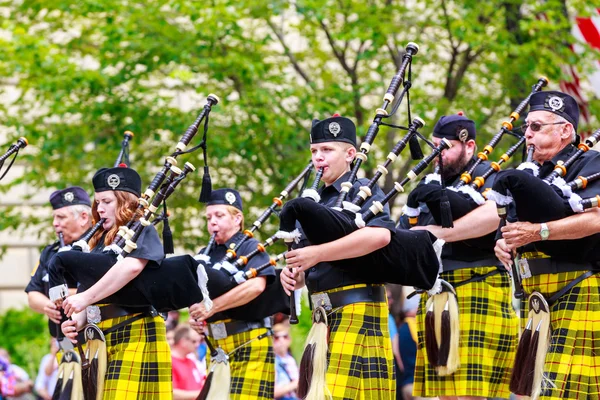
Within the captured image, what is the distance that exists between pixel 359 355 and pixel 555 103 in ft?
5.25

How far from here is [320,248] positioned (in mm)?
5156

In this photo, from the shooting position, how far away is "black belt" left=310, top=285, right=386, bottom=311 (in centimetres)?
539

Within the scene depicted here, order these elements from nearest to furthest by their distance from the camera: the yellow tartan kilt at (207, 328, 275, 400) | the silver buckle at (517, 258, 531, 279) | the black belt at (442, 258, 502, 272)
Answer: the silver buckle at (517, 258, 531, 279), the black belt at (442, 258, 502, 272), the yellow tartan kilt at (207, 328, 275, 400)

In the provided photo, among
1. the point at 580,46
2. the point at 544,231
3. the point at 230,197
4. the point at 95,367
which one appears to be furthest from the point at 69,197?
the point at 580,46

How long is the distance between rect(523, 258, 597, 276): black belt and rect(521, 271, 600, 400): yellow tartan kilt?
2 cm

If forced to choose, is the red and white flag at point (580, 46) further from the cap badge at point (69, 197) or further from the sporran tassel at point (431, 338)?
the cap badge at point (69, 197)

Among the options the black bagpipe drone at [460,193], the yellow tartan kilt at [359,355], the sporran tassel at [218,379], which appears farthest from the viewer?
the sporran tassel at [218,379]

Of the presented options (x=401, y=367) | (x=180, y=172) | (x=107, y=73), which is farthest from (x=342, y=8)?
(x=180, y=172)

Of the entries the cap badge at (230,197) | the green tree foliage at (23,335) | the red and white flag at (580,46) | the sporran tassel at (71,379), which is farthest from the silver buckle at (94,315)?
the green tree foliage at (23,335)

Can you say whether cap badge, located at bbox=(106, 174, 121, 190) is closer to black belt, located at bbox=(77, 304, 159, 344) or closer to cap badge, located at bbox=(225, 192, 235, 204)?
black belt, located at bbox=(77, 304, 159, 344)

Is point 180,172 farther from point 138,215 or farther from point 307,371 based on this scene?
point 307,371

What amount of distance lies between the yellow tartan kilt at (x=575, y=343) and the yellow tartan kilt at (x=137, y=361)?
6.97 ft

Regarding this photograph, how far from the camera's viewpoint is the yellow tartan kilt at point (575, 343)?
5.05 metres

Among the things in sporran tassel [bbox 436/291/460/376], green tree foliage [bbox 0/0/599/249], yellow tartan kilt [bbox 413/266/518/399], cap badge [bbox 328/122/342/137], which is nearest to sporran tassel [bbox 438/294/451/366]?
sporran tassel [bbox 436/291/460/376]
